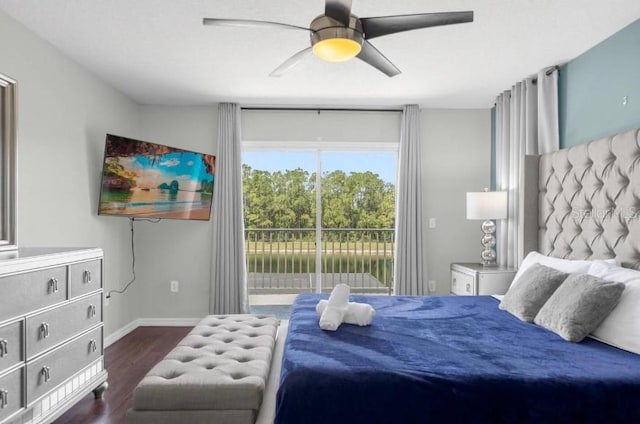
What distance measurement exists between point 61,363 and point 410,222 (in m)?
3.51

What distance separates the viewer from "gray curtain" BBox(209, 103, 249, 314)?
4.56 metres

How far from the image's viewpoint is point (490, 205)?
4059 mm

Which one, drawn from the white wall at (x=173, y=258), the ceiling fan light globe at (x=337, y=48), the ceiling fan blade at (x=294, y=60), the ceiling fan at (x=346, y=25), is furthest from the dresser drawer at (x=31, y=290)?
the white wall at (x=173, y=258)

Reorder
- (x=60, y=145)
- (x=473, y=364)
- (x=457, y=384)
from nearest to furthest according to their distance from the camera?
(x=457, y=384), (x=473, y=364), (x=60, y=145)

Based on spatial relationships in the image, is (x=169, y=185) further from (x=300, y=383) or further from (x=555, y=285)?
(x=555, y=285)

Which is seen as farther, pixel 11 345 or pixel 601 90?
pixel 601 90

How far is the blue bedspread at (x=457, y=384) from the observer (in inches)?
62.4

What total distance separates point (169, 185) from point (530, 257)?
343 centimetres

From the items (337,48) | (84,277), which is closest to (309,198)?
(84,277)

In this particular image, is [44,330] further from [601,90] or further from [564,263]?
[601,90]

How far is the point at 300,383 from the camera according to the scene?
167 cm

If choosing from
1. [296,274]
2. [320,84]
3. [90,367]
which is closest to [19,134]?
[90,367]

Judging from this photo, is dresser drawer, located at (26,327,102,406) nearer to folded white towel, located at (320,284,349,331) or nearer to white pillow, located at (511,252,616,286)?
folded white towel, located at (320,284,349,331)

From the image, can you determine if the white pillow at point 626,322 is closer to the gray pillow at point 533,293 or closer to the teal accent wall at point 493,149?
the gray pillow at point 533,293
